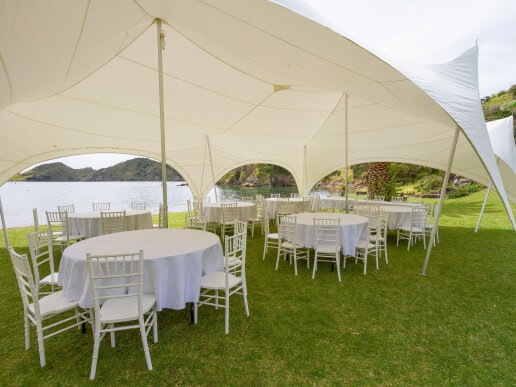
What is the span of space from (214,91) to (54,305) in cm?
514

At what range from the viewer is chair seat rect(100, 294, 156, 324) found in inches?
85.0

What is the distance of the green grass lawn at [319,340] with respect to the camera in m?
2.29

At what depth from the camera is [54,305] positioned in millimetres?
2461

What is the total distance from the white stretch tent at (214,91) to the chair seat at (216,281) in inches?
107

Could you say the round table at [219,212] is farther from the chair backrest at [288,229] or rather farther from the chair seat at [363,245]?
the chair seat at [363,245]

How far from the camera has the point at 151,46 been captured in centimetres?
460

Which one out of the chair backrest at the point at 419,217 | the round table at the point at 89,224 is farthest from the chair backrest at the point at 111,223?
the chair backrest at the point at 419,217

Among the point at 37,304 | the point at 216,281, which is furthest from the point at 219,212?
the point at 37,304

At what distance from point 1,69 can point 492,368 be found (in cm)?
521

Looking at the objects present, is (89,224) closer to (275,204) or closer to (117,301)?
(117,301)

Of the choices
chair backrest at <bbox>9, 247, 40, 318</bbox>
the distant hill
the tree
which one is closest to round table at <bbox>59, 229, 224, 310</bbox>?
chair backrest at <bbox>9, 247, 40, 318</bbox>

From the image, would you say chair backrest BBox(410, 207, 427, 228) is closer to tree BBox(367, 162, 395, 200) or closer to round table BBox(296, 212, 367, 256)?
round table BBox(296, 212, 367, 256)

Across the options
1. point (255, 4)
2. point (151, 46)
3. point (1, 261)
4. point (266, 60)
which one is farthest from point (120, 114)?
point (255, 4)

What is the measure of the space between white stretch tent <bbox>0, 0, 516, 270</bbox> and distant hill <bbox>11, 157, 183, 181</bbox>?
1624 inches
